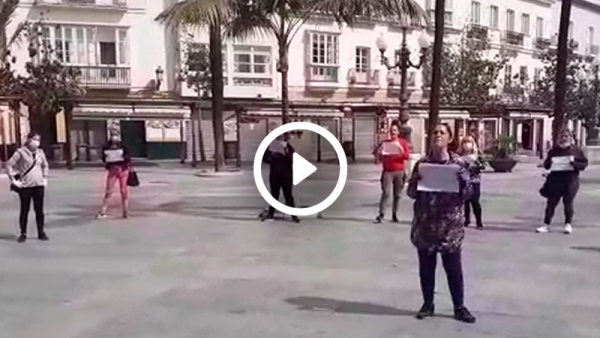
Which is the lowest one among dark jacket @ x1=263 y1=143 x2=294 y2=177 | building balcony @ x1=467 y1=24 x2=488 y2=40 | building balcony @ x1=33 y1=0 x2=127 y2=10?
dark jacket @ x1=263 y1=143 x2=294 y2=177

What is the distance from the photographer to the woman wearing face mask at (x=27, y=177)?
33.0 feet

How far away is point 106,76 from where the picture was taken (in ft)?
106

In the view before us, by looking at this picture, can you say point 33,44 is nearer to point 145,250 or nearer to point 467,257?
point 145,250

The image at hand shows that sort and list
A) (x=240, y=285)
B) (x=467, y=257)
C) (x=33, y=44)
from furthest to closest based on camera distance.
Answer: (x=33, y=44) → (x=467, y=257) → (x=240, y=285)

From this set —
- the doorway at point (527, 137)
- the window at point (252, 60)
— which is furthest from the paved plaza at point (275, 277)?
the doorway at point (527, 137)

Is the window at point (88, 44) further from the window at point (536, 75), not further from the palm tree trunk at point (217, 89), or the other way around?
the window at point (536, 75)

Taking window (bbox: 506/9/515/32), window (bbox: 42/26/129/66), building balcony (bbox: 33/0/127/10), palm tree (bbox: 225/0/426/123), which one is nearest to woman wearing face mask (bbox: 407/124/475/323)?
palm tree (bbox: 225/0/426/123)

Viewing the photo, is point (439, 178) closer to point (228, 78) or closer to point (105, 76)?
point (105, 76)

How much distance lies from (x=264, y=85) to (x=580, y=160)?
26.1 meters

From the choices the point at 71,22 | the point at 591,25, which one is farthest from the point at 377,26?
the point at 591,25

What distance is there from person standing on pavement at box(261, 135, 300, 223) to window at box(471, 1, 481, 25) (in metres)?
34.5

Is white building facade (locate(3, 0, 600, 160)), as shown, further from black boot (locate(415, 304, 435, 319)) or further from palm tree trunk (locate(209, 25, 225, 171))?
black boot (locate(415, 304, 435, 319))

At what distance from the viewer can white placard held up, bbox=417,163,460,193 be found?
5699 mm

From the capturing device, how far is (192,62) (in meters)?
32.2
